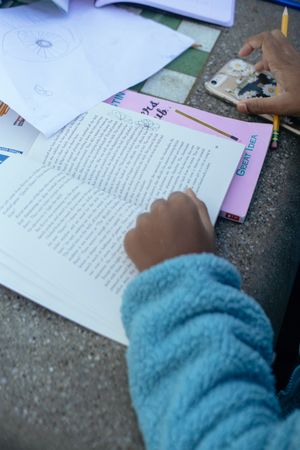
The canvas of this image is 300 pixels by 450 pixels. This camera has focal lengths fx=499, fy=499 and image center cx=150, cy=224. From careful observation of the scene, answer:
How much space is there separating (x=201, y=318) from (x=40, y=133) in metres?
0.34

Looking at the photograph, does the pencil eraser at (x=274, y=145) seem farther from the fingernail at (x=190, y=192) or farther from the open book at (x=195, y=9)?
the open book at (x=195, y=9)

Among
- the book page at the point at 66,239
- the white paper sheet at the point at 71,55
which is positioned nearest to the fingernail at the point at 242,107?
the white paper sheet at the point at 71,55

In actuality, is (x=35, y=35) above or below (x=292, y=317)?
above

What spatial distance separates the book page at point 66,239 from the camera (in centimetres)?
51

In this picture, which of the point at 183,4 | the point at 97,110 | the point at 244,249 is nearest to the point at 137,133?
the point at 97,110

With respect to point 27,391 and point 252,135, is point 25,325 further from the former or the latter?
point 252,135

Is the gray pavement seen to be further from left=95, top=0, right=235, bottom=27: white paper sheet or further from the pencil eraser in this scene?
left=95, top=0, right=235, bottom=27: white paper sheet

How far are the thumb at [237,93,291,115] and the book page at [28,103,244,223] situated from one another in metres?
0.08

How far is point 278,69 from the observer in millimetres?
750

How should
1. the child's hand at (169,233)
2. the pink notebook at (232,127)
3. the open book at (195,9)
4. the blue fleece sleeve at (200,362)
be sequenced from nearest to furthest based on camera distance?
1. the blue fleece sleeve at (200,362)
2. the child's hand at (169,233)
3. the pink notebook at (232,127)
4. the open book at (195,9)

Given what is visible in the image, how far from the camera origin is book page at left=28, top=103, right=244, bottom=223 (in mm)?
606

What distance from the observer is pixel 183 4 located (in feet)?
2.83

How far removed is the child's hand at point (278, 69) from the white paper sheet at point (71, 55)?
0.12 meters

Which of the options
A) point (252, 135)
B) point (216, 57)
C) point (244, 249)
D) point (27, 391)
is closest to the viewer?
point (27, 391)
